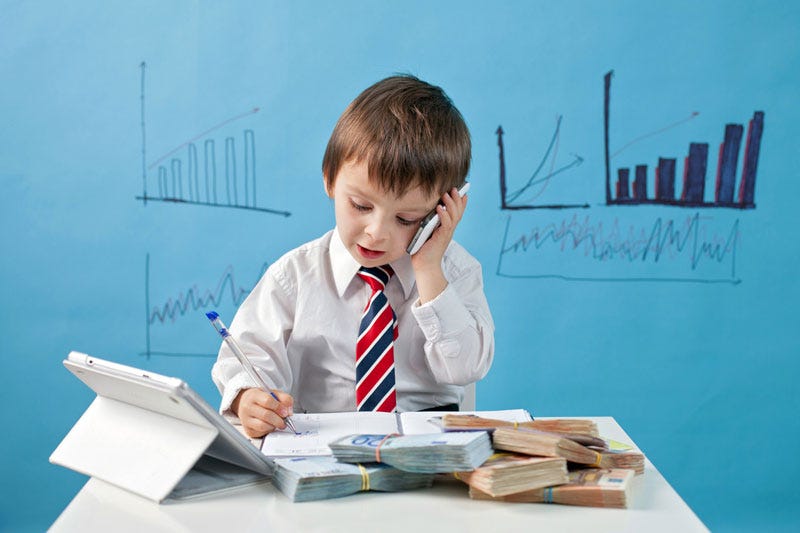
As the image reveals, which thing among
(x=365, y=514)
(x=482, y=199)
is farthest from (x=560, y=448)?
(x=482, y=199)

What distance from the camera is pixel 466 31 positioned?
2.65 meters

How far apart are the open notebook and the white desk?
0.37 feet

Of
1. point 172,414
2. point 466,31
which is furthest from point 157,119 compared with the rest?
point 172,414

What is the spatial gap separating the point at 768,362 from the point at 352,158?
1778 millimetres

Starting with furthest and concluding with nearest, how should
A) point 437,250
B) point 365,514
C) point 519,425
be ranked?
1. point 437,250
2. point 519,425
3. point 365,514

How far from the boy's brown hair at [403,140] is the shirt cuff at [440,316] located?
166 millimetres

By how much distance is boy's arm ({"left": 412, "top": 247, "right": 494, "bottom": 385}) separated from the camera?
142cm

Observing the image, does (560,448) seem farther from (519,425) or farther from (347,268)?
(347,268)

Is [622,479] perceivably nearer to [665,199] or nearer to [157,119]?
[665,199]

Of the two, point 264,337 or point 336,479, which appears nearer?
point 336,479

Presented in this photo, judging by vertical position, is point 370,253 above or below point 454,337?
above

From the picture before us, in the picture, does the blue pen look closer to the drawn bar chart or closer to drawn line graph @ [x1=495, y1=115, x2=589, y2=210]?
drawn line graph @ [x1=495, y1=115, x2=589, y2=210]

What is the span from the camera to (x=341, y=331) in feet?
4.87

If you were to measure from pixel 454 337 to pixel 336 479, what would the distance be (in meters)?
0.50
